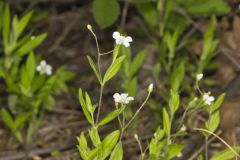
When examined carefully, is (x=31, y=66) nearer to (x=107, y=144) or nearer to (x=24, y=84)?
(x=24, y=84)

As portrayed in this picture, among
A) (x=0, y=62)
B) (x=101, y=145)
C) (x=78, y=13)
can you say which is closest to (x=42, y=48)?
(x=78, y=13)

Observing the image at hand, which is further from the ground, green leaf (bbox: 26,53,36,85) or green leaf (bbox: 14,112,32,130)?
green leaf (bbox: 26,53,36,85)

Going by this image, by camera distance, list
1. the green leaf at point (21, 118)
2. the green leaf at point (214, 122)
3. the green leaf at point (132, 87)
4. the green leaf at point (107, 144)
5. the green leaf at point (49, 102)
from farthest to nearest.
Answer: the green leaf at point (49, 102) < the green leaf at point (132, 87) < the green leaf at point (21, 118) < the green leaf at point (214, 122) < the green leaf at point (107, 144)

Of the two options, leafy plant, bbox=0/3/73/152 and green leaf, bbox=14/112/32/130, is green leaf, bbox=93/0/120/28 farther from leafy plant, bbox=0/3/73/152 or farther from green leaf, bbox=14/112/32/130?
green leaf, bbox=14/112/32/130

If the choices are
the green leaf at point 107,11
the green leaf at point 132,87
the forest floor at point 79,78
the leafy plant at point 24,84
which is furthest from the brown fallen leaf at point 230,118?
the leafy plant at point 24,84

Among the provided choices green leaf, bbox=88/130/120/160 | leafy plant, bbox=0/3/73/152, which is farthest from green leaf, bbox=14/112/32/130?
green leaf, bbox=88/130/120/160

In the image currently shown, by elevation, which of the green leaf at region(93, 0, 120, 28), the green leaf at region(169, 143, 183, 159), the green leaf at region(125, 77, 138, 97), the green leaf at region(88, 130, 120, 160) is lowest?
the green leaf at region(125, 77, 138, 97)

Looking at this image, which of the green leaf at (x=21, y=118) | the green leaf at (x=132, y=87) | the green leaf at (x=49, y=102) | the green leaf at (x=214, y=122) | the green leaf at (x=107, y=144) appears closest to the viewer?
the green leaf at (x=107, y=144)

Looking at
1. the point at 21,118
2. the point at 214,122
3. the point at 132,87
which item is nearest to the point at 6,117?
the point at 21,118

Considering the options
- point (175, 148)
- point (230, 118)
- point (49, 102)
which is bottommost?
point (230, 118)

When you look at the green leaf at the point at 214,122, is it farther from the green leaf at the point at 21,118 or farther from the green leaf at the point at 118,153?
the green leaf at the point at 21,118

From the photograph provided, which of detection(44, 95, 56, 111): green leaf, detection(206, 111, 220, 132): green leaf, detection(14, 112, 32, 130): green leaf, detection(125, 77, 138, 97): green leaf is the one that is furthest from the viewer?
detection(44, 95, 56, 111): green leaf

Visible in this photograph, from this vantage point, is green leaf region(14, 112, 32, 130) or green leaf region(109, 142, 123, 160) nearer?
green leaf region(109, 142, 123, 160)
